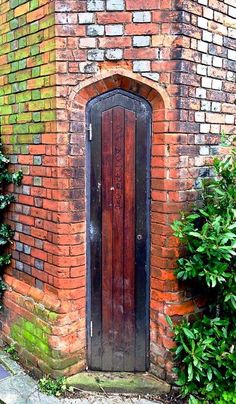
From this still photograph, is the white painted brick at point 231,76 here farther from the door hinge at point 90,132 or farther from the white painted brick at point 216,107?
the door hinge at point 90,132

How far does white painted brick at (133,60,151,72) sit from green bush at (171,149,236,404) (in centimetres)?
87

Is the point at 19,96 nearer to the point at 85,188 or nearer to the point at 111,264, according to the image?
the point at 85,188

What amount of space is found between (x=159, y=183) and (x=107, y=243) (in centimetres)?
66

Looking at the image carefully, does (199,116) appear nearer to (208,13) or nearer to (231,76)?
(231,76)

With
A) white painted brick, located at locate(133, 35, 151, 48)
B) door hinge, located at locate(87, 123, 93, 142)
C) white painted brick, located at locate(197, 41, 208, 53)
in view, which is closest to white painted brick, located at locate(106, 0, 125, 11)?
white painted brick, located at locate(133, 35, 151, 48)

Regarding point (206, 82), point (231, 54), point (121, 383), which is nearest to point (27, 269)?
point (121, 383)

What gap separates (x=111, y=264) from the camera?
10.00ft

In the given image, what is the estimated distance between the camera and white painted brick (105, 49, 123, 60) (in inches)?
109

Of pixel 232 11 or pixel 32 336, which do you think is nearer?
pixel 232 11

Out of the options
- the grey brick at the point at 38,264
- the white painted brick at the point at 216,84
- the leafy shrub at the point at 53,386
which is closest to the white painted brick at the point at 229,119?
the white painted brick at the point at 216,84

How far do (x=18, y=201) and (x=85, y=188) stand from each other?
770 mm

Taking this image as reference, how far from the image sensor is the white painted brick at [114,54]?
2762mm

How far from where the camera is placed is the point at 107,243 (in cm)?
304

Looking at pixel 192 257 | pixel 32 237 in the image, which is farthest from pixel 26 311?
pixel 192 257
